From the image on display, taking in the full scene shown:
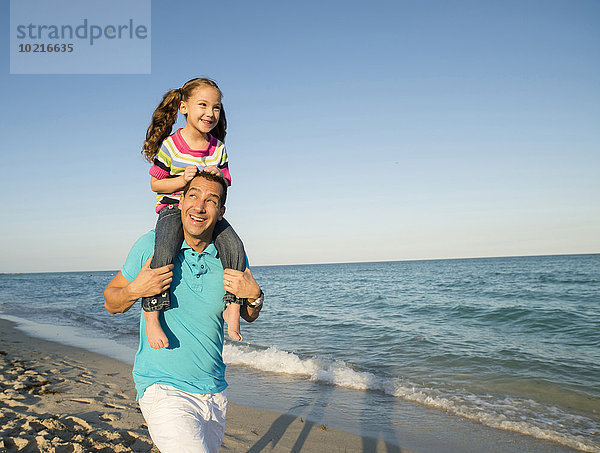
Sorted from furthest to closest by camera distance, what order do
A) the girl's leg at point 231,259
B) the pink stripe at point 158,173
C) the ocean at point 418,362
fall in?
the ocean at point 418,362, the pink stripe at point 158,173, the girl's leg at point 231,259

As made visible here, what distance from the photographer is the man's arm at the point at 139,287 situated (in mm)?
2299

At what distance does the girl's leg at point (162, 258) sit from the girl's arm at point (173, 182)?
222mm

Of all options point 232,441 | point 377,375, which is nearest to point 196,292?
point 232,441

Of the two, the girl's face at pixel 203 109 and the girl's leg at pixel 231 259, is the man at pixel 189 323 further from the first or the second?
the girl's face at pixel 203 109

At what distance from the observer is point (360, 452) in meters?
4.99

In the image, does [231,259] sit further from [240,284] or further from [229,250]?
[240,284]

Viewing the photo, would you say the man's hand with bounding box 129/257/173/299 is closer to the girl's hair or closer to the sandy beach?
the girl's hair

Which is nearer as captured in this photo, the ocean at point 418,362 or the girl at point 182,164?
the girl at point 182,164

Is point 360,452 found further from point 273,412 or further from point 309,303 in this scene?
point 309,303

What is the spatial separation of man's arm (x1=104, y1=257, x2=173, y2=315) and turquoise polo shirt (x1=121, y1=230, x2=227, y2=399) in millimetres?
100

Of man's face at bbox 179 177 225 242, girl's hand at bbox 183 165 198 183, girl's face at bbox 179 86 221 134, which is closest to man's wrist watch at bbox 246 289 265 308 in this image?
man's face at bbox 179 177 225 242

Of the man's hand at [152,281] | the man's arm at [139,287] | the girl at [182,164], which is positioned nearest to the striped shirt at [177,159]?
the girl at [182,164]

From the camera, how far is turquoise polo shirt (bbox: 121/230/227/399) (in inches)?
93.0

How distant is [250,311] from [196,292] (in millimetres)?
403
